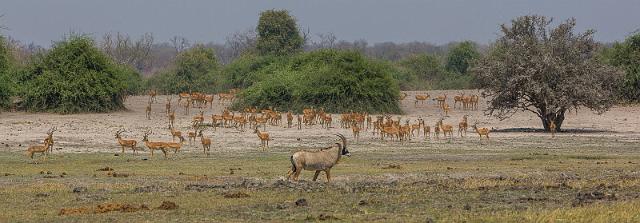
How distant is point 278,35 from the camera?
2948 inches

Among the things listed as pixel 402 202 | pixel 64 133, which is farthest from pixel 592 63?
pixel 402 202

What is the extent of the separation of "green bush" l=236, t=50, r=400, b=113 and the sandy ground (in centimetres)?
161

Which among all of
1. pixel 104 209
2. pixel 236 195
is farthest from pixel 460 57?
pixel 104 209

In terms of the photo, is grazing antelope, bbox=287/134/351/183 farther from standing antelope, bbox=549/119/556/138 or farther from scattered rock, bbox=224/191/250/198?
standing antelope, bbox=549/119/556/138

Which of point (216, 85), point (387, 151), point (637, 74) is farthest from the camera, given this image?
point (216, 85)

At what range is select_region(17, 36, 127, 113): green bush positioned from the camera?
49.9 m

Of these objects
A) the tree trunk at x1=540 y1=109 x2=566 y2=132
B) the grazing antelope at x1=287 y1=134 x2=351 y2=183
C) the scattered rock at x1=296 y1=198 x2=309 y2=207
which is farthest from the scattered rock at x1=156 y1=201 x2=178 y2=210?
the tree trunk at x1=540 y1=109 x2=566 y2=132

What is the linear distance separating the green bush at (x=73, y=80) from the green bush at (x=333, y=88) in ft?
22.5

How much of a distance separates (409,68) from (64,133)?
49529 millimetres

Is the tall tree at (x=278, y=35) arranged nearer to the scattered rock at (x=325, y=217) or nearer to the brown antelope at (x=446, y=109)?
the brown antelope at (x=446, y=109)

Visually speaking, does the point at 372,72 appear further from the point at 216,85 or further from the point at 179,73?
the point at 179,73

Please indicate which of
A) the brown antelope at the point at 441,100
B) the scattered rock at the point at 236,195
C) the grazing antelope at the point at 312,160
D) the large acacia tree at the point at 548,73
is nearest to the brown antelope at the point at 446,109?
the brown antelope at the point at 441,100

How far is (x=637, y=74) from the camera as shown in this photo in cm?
5656

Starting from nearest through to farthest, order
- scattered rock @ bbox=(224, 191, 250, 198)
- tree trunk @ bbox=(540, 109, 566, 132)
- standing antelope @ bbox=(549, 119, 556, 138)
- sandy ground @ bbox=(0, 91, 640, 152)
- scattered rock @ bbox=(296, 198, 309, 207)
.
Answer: scattered rock @ bbox=(296, 198, 309, 207), scattered rock @ bbox=(224, 191, 250, 198), sandy ground @ bbox=(0, 91, 640, 152), standing antelope @ bbox=(549, 119, 556, 138), tree trunk @ bbox=(540, 109, 566, 132)
